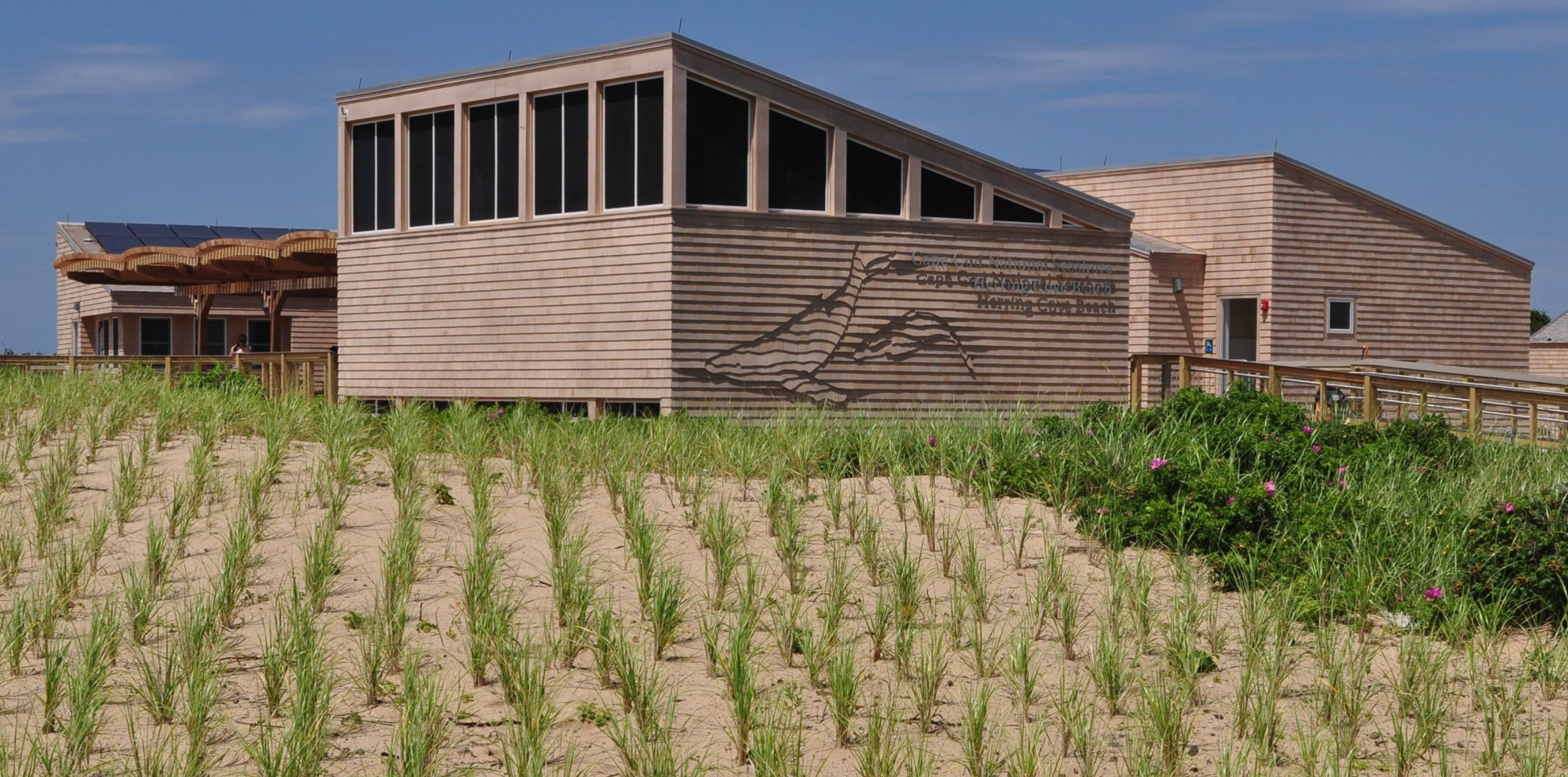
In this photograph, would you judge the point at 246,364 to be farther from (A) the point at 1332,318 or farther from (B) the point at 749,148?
(A) the point at 1332,318

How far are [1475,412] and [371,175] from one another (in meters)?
16.1

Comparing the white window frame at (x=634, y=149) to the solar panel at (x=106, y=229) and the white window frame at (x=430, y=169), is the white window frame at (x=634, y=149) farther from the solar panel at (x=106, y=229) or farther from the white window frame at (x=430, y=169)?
the solar panel at (x=106, y=229)

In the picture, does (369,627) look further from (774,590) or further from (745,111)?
(745,111)

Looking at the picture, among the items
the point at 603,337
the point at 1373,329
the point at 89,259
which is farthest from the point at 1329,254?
the point at 89,259

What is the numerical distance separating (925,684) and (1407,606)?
306 centimetres

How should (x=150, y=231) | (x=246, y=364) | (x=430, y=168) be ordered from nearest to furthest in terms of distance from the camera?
(x=430, y=168), (x=246, y=364), (x=150, y=231)

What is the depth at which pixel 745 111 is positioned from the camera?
19.2 meters

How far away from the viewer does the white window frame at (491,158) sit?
66.5 feet

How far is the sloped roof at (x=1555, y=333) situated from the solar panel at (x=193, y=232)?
1688 inches

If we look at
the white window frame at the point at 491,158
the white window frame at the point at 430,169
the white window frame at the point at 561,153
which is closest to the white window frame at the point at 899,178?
the white window frame at the point at 561,153

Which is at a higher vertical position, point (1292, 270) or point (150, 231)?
point (150, 231)

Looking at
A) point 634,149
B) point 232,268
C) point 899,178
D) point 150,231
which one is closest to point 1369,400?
point 899,178

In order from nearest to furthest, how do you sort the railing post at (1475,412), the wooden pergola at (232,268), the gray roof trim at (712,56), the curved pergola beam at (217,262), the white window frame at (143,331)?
the railing post at (1475,412) < the gray roof trim at (712,56) < the curved pergola beam at (217,262) < the wooden pergola at (232,268) < the white window frame at (143,331)

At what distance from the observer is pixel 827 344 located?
1975cm
